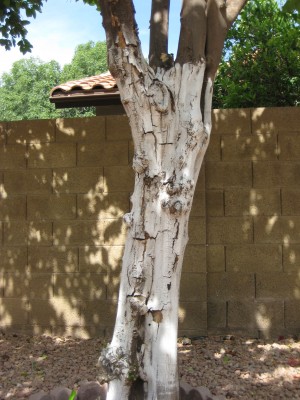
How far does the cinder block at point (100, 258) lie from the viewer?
477 centimetres

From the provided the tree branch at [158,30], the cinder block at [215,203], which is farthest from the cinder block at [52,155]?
the tree branch at [158,30]

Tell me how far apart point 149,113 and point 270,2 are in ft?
18.1

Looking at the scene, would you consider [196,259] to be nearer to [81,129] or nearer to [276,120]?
[276,120]

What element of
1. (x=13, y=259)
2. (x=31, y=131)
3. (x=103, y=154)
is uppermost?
(x=31, y=131)

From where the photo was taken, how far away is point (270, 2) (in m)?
7.66

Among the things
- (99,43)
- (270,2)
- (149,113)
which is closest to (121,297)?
(149,113)

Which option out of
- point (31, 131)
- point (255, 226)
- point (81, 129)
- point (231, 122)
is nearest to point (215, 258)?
point (255, 226)

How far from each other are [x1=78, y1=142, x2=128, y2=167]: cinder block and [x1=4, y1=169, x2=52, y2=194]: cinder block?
356 millimetres

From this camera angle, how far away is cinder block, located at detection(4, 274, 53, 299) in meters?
4.86

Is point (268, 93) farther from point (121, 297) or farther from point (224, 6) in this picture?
point (121, 297)

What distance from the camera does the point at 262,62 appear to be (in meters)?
7.30

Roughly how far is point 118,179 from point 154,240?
75.0 inches

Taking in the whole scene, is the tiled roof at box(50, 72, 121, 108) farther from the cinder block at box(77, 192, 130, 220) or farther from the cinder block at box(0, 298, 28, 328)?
the cinder block at box(0, 298, 28, 328)

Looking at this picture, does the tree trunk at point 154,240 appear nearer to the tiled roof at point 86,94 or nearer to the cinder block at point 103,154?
the cinder block at point 103,154
